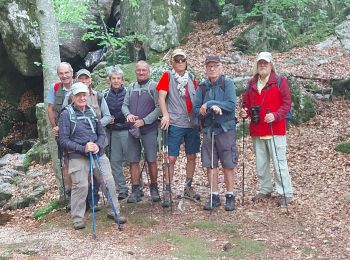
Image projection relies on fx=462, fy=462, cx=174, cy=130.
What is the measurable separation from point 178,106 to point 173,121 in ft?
0.75

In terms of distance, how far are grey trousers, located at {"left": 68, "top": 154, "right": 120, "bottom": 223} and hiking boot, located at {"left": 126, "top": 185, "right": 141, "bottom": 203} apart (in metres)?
0.85

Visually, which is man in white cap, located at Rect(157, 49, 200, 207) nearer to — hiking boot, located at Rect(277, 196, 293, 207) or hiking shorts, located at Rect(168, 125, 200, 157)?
hiking shorts, located at Rect(168, 125, 200, 157)

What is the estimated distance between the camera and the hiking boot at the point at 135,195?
7.22 meters

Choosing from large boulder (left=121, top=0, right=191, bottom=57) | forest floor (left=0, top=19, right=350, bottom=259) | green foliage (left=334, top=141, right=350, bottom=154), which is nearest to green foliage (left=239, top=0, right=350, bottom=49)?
large boulder (left=121, top=0, right=191, bottom=57)

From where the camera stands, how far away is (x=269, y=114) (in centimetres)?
654

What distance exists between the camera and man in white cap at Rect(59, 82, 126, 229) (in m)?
6.03

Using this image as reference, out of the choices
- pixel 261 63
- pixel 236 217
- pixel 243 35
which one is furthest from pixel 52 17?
pixel 243 35

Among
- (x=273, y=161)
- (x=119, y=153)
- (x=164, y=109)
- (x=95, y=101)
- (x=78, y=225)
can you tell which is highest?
(x=95, y=101)

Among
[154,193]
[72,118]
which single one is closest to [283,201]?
[154,193]

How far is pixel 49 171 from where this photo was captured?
1139 cm

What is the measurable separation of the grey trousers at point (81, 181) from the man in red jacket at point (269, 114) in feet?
7.00

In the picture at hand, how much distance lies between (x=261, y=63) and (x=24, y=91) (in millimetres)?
14875

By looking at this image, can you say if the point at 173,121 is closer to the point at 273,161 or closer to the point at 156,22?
the point at 273,161

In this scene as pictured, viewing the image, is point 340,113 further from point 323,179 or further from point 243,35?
point 243,35
